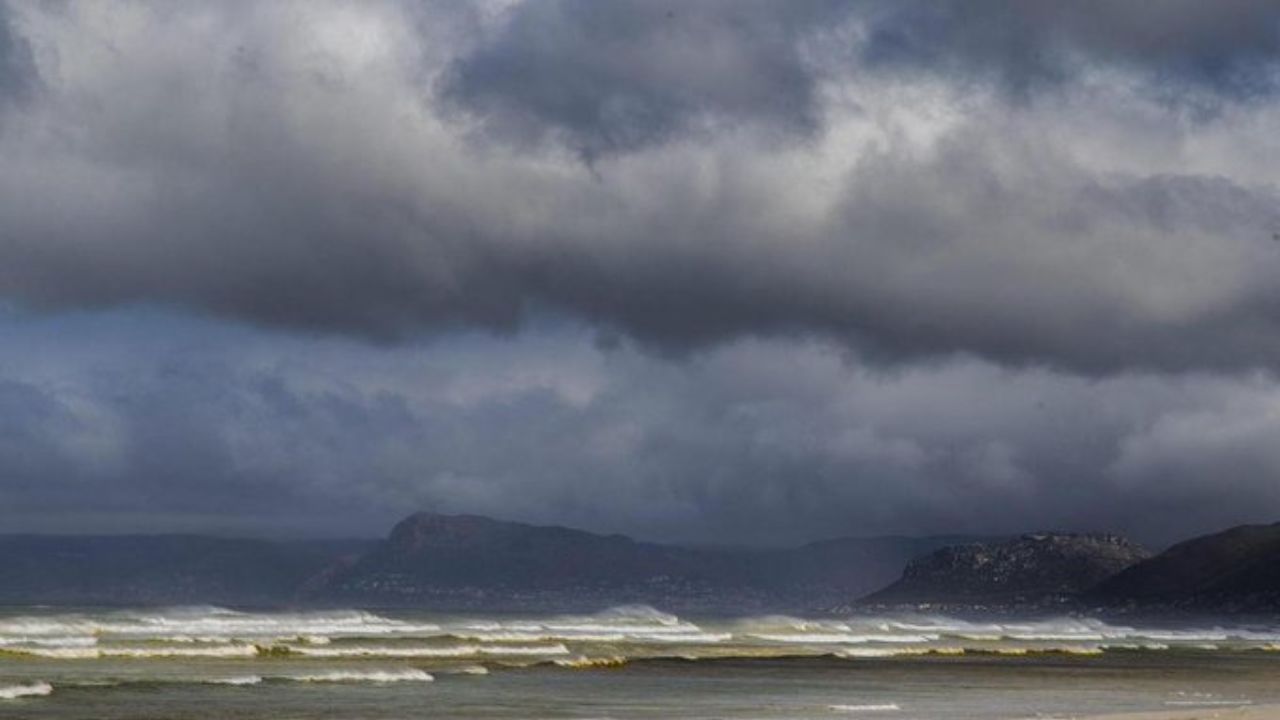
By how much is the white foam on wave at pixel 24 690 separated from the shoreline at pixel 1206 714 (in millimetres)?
26362

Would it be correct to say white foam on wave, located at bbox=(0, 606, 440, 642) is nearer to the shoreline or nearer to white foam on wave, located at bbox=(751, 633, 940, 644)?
white foam on wave, located at bbox=(751, 633, 940, 644)

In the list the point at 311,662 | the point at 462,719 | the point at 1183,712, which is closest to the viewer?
the point at 462,719

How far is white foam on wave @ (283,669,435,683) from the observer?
54.4 metres

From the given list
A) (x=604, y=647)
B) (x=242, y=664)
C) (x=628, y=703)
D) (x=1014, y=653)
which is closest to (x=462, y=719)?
(x=628, y=703)

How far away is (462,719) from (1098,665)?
4255 centimetres

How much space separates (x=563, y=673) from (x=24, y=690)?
19711 millimetres

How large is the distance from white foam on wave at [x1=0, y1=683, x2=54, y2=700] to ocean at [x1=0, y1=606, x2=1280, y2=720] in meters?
0.12

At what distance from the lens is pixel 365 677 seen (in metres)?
55.4

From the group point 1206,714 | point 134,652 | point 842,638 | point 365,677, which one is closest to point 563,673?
point 365,677

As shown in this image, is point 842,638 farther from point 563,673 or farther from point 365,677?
point 365,677

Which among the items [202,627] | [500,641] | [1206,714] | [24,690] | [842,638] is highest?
[202,627]

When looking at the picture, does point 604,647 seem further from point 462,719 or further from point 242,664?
point 462,719

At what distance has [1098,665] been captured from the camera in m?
77.6

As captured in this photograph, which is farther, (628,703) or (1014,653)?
(1014,653)
